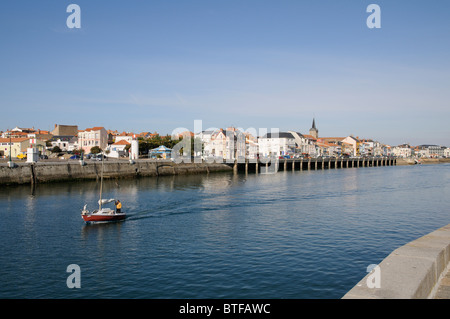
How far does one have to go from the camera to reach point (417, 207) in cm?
4316

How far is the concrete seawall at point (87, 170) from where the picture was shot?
61250 mm

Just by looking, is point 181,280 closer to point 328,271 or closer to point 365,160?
point 328,271

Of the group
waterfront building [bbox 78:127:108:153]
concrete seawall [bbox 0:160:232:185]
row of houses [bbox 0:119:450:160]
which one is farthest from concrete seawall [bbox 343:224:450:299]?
waterfront building [bbox 78:127:108:153]

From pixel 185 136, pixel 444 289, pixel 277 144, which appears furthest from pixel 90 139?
pixel 444 289

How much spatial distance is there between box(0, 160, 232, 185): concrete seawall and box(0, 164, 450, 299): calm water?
15.1m

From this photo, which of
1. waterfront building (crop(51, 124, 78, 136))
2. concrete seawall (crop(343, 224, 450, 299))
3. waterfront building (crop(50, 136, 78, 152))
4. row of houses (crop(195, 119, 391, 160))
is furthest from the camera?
waterfront building (crop(51, 124, 78, 136))

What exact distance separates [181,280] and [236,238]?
367 inches

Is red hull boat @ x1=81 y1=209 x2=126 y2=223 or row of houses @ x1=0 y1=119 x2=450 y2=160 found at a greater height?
row of houses @ x1=0 y1=119 x2=450 y2=160

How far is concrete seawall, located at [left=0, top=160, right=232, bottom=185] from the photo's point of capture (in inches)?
2411

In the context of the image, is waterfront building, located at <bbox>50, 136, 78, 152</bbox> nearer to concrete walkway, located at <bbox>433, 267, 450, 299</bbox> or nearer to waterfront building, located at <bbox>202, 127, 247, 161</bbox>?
waterfront building, located at <bbox>202, 127, 247, 161</bbox>

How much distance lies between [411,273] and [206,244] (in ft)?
61.3

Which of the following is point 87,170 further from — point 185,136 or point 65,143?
point 65,143

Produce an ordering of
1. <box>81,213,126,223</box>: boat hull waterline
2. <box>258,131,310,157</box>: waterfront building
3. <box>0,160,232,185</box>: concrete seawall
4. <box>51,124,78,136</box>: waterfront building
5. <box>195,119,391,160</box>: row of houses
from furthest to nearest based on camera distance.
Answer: <box>51,124,78,136</box>: waterfront building, <box>258,131,310,157</box>: waterfront building, <box>195,119,391,160</box>: row of houses, <box>0,160,232,185</box>: concrete seawall, <box>81,213,126,223</box>: boat hull waterline
